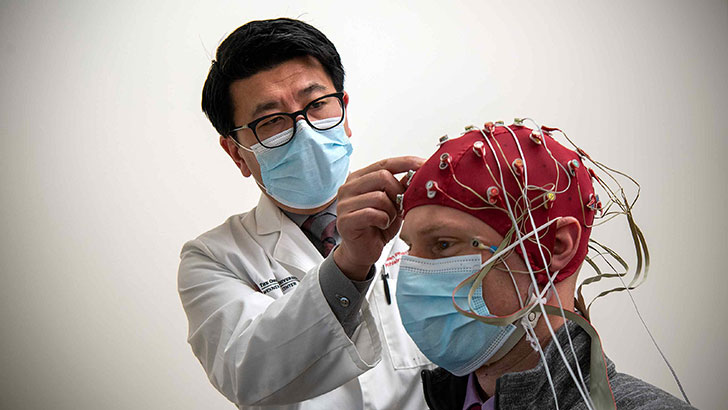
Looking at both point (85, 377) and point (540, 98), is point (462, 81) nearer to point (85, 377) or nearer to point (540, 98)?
→ point (540, 98)

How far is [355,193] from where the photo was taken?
127cm

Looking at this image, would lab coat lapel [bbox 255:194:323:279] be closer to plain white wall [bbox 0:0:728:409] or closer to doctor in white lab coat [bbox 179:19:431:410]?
doctor in white lab coat [bbox 179:19:431:410]

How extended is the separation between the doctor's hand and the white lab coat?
141mm

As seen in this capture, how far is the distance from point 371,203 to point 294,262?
648 millimetres

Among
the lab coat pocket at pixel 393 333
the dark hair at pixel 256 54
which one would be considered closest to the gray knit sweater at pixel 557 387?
the lab coat pocket at pixel 393 333

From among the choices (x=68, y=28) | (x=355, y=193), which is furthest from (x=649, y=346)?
(x=68, y=28)

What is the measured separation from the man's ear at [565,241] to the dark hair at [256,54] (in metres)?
1.00

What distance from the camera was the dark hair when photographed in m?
1.71

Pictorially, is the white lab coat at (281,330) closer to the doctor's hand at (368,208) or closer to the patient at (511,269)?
the doctor's hand at (368,208)

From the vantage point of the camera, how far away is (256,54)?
5.60 feet

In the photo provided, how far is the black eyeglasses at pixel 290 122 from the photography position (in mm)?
1681

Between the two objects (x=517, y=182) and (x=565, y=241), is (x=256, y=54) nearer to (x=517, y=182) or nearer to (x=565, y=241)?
(x=517, y=182)

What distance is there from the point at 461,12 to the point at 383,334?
162 cm

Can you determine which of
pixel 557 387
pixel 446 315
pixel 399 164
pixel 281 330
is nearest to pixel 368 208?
pixel 399 164
